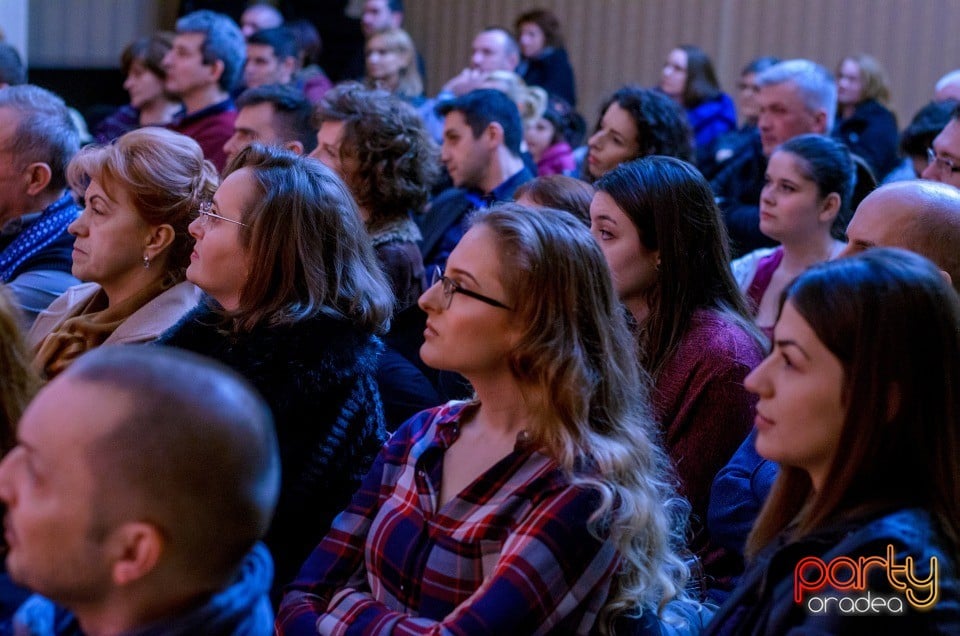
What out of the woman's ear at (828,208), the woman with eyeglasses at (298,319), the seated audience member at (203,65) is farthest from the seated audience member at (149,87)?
the woman with eyeglasses at (298,319)

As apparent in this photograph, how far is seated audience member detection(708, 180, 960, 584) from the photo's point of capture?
2.06 m

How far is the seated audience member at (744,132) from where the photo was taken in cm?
530

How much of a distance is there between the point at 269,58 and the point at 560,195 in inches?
152

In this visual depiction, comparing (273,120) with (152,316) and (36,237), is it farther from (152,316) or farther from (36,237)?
(152,316)

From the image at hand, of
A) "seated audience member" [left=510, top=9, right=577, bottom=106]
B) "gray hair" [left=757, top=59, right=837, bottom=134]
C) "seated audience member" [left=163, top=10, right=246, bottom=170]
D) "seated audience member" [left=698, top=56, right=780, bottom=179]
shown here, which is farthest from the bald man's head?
"seated audience member" [left=510, top=9, right=577, bottom=106]

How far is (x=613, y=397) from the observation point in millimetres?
1841

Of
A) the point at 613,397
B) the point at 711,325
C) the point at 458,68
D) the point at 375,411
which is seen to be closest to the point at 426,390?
the point at 375,411

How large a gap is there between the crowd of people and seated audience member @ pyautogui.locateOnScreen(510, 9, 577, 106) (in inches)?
152

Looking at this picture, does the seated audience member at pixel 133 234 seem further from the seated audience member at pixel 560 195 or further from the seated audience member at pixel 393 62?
the seated audience member at pixel 393 62

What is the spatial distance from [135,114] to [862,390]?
222 inches

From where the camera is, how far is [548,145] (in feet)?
18.7

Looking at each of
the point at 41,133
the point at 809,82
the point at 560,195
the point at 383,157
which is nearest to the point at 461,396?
the point at 560,195

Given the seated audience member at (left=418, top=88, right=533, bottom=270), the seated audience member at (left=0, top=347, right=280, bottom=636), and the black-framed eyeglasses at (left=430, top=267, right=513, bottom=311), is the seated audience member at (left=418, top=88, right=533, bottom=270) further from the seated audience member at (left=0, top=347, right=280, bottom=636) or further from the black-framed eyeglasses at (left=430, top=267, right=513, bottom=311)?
the seated audience member at (left=0, top=347, right=280, bottom=636)

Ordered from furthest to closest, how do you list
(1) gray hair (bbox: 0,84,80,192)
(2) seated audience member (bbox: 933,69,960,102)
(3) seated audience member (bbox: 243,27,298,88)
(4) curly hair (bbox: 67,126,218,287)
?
(3) seated audience member (bbox: 243,27,298,88), (2) seated audience member (bbox: 933,69,960,102), (1) gray hair (bbox: 0,84,80,192), (4) curly hair (bbox: 67,126,218,287)
